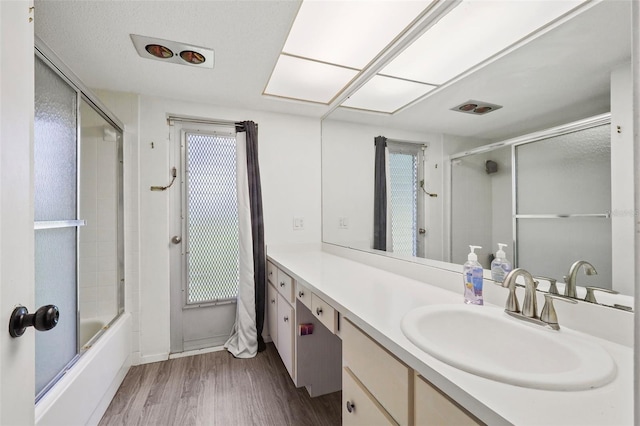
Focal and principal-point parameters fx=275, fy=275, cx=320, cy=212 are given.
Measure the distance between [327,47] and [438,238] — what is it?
1.23 meters

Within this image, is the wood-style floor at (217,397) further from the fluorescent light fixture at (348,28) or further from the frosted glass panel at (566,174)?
the fluorescent light fixture at (348,28)

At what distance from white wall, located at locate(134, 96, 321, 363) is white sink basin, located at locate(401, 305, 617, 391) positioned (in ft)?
5.83

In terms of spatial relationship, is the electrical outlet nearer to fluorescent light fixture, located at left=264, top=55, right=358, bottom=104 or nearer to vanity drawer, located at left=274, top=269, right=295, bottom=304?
vanity drawer, located at left=274, top=269, right=295, bottom=304

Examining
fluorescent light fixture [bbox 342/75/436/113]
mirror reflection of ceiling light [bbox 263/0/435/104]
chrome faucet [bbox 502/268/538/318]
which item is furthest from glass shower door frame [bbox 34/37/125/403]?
chrome faucet [bbox 502/268/538/318]

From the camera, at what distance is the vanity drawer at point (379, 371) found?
2.38ft

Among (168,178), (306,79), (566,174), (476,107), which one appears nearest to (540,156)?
(566,174)

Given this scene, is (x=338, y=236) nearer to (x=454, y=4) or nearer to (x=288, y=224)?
(x=288, y=224)

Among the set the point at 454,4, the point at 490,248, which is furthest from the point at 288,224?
the point at 454,4

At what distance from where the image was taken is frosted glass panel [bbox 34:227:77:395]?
3.76ft

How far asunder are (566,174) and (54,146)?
2.06 meters

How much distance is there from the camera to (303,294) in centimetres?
157

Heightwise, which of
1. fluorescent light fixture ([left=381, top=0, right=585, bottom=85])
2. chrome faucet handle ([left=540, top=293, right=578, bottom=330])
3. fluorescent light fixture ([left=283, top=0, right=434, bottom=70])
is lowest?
chrome faucet handle ([left=540, top=293, right=578, bottom=330])

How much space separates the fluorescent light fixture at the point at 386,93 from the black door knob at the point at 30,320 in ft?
5.82

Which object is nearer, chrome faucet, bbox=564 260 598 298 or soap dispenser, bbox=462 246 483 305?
chrome faucet, bbox=564 260 598 298
